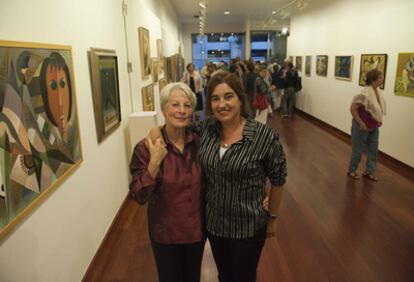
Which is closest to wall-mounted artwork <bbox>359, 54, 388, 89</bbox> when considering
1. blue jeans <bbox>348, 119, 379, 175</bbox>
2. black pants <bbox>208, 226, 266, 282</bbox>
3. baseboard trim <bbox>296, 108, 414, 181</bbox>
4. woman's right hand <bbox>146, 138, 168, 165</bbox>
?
baseboard trim <bbox>296, 108, 414, 181</bbox>

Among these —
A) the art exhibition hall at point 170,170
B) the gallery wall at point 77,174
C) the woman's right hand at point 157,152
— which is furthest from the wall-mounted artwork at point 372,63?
the woman's right hand at point 157,152

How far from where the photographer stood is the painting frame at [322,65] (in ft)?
29.1

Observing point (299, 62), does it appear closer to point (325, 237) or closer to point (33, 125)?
point (325, 237)

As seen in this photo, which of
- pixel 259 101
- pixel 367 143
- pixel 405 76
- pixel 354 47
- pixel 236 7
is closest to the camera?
pixel 367 143

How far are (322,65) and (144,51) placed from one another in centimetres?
593

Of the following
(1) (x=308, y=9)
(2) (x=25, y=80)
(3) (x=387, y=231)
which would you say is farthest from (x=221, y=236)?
(1) (x=308, y=9)

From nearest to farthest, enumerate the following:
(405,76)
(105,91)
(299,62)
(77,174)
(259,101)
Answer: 1. (77,174)
2. (105,91)
3. (405,76)
4. (259,101)
5. (299,62)

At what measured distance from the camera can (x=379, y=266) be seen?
297cm

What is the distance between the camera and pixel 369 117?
15.3 ft

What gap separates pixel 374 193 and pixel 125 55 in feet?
13.1

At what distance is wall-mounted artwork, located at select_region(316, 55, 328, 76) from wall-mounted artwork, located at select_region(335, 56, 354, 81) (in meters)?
0.77

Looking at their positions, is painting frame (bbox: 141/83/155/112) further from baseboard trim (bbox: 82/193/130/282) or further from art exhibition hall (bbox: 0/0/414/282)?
baseboard trim (bbox: 82/193/130/282)

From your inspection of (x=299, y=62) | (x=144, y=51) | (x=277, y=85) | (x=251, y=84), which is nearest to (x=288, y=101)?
(x=277, y=85)

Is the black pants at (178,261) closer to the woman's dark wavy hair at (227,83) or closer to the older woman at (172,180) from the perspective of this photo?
the older woman at (172,180)
